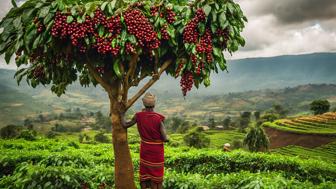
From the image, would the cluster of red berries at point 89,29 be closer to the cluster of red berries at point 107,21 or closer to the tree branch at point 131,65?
the cluster of red berries at point 107,21

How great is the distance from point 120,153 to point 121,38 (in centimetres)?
276

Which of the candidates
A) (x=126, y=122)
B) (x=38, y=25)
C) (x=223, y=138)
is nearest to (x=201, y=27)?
(x=126, y=122)

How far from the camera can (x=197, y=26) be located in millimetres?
6406

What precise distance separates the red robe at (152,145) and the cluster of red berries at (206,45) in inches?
63.7

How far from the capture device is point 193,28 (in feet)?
20.8

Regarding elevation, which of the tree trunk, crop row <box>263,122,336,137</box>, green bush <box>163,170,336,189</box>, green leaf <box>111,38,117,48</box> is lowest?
crop row <box>263,122,336,137</box>

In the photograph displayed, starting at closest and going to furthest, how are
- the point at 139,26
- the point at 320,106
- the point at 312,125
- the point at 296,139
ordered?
the point at 139,26
the point at 296,139
the point at 312,125
the point at 320,106

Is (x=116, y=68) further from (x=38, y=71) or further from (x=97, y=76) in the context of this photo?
(x=38, y=71)

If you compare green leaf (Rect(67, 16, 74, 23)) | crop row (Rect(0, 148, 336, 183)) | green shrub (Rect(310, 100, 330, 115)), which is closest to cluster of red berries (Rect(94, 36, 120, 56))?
green leaf (Rect(67, 16, 74, 23))

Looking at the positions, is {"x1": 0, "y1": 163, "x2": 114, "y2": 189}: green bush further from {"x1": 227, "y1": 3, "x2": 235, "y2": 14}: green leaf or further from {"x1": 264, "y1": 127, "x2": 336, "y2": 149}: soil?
{"x1": 264, "y1": 127, "x2": 336, "y2": 149}: soil

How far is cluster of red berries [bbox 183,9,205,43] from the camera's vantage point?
247 inches

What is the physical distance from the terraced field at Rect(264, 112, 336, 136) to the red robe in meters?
72.8

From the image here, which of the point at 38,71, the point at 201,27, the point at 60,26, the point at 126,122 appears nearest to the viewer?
the point at 60,26

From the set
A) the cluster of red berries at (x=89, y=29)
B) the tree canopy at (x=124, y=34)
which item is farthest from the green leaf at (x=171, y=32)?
the cluster of red berries at (x=89, y=29)
